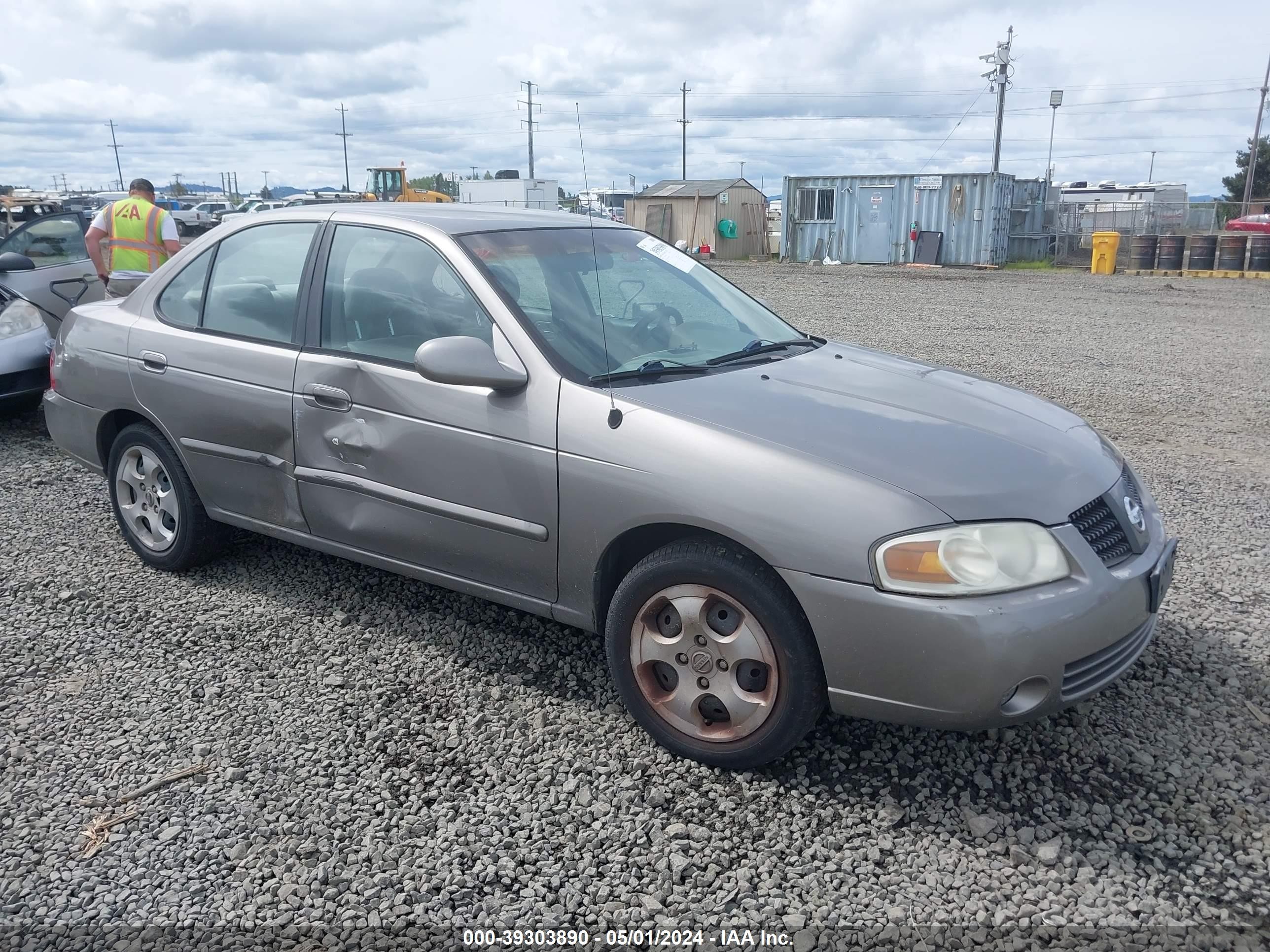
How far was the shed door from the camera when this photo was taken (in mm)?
31531

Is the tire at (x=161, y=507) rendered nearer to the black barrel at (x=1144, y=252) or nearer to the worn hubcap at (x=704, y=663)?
the worn hubcap at (x=704, y=663)

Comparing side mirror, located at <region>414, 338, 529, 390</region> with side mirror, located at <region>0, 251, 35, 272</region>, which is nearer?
side mirror, located at <region>414, 338, 529, 390</region>

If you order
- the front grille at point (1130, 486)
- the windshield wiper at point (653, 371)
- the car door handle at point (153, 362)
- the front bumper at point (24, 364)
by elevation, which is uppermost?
the windshield wiper at point (653, 371)

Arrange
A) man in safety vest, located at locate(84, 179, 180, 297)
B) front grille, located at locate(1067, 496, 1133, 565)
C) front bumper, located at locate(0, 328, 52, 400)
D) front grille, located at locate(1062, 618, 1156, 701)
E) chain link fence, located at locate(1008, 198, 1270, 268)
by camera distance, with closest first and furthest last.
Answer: front grille, located at locate(1062, 618, 1156, 701), front grille, located at locate(1067, 496, 1133, 565), front bumper, located at locate(0, 328, 52, 400), man in safety vest, located at locate(84, 179, 180, 297), chain link fence, located at locate(1008, 198, 1270, 268)

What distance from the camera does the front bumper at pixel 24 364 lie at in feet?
23.7

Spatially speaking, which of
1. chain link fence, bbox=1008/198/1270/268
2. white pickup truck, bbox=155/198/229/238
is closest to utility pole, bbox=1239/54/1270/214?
→ chain link fence, bbox=1008/198/1270/268

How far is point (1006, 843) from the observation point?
9.14 ft

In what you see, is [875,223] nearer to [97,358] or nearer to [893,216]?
[893,216]

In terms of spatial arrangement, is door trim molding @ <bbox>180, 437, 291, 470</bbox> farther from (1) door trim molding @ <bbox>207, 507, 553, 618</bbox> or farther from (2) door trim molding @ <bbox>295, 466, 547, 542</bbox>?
(1) door trim molding @ <bbox>207, 507, 553, 618</bbox>

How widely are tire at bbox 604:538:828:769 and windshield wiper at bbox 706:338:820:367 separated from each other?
0.91 m

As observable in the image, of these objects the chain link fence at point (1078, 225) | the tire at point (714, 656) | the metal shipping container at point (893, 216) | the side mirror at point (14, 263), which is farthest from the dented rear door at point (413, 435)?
the chain link fence at point (1078, 225)

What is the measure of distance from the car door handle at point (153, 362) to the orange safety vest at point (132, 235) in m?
4.45

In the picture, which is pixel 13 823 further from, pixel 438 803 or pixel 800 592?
pixel 800 592

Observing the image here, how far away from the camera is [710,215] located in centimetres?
3681
